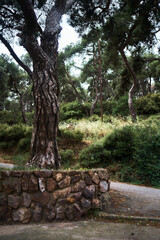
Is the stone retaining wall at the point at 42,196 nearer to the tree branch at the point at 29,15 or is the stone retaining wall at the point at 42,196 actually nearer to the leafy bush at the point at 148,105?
the tree branch at the point at 29,15

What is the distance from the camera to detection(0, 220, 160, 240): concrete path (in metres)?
2.71

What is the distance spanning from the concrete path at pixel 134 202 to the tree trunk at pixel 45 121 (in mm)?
1616

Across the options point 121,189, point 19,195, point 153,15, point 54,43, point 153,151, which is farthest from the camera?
point 153,15

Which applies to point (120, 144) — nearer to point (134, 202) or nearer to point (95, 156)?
point (95, 156)

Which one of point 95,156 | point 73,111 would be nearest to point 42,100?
point 95,156

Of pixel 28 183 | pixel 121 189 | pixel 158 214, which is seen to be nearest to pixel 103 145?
pixel 121 189

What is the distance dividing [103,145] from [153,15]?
549cm

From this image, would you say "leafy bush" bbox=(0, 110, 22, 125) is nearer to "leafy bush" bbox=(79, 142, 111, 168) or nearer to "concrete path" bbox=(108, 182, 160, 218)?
"leafy bush" bbox=(79, 142, 111, 168)

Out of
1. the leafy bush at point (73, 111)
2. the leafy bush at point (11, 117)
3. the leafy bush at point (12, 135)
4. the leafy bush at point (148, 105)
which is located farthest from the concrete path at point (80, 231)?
the leafy bush at point (73, 111)

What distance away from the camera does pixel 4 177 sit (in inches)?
132

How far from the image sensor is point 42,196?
3305mm

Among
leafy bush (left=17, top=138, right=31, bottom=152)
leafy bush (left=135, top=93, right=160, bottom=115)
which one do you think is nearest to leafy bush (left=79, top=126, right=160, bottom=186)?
leafy bush (left=17, top=138, right=31, bottom=152)

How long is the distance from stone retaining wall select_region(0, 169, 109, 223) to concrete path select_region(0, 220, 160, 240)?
171mm

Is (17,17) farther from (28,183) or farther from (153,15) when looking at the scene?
(28,183)
